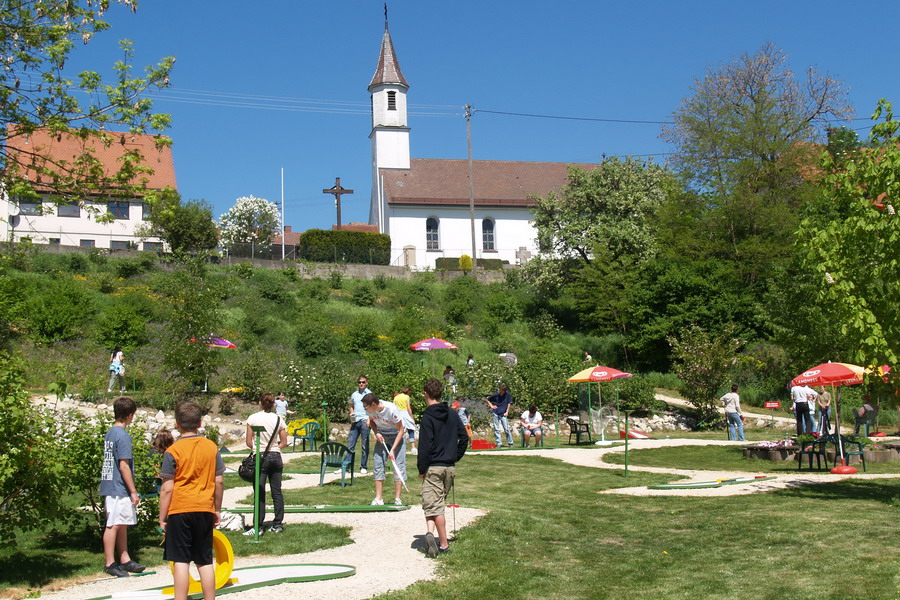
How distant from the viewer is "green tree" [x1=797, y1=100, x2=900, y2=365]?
11.1m

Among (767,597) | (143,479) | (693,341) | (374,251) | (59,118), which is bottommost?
(767,597)

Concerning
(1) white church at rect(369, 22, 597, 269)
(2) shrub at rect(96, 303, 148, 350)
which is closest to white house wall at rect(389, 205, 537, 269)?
(1) white church at rect(369, 22, 597, 269)

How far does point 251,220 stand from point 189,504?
6511cm

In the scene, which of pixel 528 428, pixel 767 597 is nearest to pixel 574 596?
pixel 767 597

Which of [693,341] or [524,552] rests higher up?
[693,341]

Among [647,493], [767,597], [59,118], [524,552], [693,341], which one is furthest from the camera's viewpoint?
[693,341]

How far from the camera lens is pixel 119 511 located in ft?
27.1

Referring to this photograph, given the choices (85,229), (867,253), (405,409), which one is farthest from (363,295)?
(867,253)

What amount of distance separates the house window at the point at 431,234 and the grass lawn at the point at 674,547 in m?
48.5

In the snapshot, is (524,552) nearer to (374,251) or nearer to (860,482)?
(860,482)

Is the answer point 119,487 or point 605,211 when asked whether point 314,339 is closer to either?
point 605,211

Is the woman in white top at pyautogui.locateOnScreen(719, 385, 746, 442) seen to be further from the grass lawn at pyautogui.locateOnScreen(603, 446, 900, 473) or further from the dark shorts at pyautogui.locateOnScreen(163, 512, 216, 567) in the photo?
the dark shorts at pyautogui.locateOnScreen(163, 512, 216, 567)

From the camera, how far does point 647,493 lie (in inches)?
529

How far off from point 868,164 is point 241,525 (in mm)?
9255
